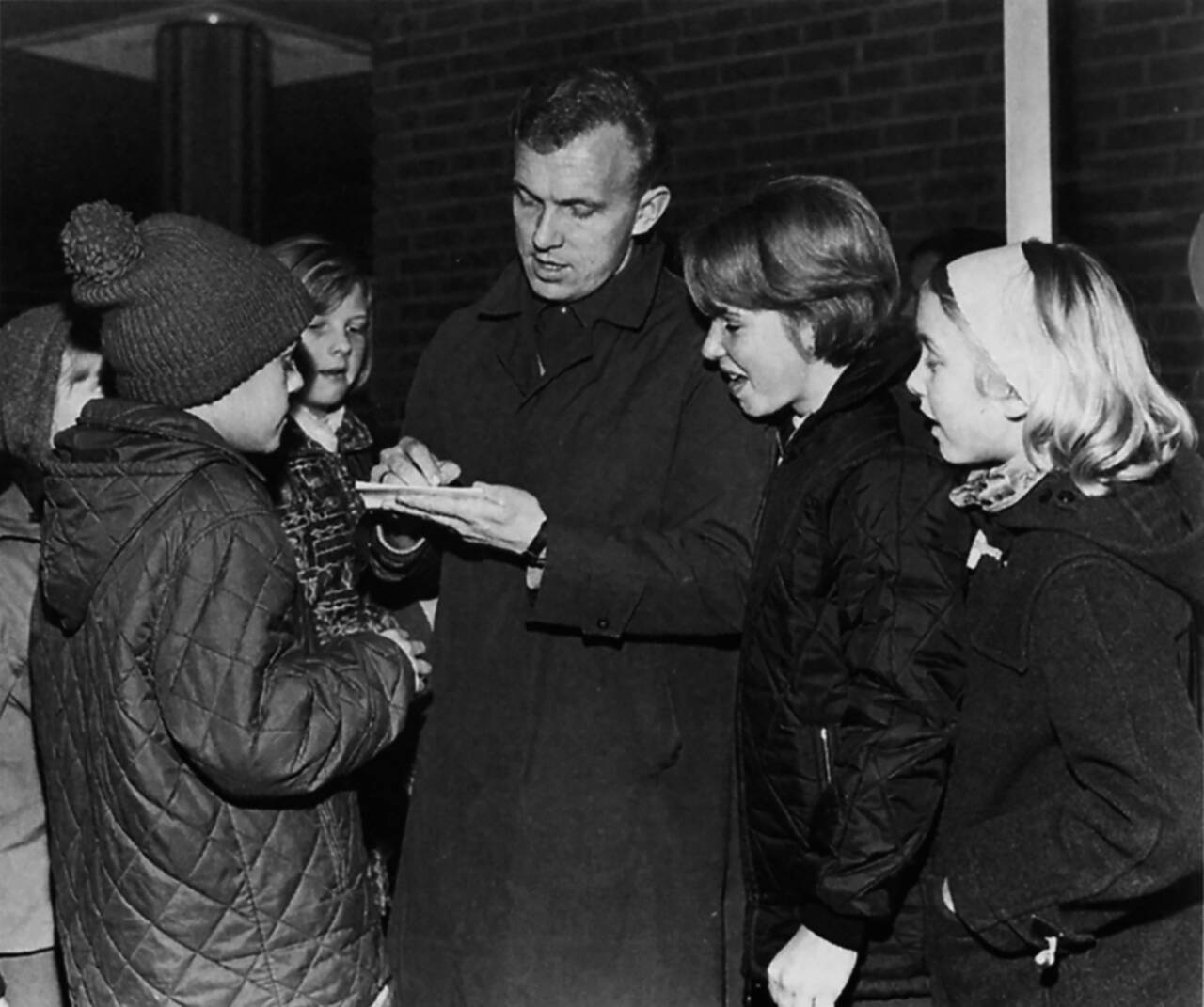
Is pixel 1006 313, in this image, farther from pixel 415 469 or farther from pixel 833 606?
pixel 415 469

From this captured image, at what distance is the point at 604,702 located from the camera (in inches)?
115

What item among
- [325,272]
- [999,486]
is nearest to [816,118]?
[325,272]

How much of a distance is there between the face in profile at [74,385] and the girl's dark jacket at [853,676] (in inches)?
49.9

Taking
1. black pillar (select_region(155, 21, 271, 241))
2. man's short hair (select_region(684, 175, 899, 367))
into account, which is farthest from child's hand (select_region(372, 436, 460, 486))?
black pillar (select_region(155, 21, 271, 241))

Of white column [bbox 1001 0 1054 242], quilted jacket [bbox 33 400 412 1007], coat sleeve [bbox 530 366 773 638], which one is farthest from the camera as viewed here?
white column [bbox 1001 0 1054 242]

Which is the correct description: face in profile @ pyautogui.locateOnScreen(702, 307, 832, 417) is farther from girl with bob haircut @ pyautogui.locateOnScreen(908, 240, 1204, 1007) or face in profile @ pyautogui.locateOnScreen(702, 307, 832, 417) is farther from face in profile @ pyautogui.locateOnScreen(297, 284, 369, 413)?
face in profile @ pyautogui.locateOnScreen(297, 284, 369, 413)

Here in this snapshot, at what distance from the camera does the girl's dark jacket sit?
2.34 metres

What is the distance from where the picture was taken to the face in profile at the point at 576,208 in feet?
9.75

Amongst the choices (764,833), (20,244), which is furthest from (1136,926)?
(20,244)

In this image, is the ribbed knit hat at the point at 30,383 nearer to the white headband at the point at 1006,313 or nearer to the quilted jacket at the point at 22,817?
the quilted jacket at the point at 22,817

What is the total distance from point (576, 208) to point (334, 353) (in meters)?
0.91

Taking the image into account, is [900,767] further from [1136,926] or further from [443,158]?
[443,158]

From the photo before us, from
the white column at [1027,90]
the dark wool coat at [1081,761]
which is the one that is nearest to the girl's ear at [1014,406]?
the dark wool coat at [1081,761]

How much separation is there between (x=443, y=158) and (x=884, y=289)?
148 inches
